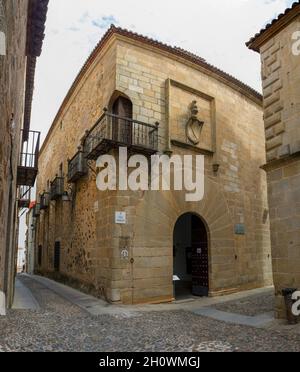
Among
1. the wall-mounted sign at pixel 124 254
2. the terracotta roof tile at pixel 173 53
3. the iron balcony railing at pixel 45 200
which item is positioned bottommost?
the wall-mounted sign at pixel 124 254

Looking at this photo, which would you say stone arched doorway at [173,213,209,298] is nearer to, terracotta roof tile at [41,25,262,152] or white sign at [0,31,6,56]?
terracotta roof tile at [41,25,262,152]

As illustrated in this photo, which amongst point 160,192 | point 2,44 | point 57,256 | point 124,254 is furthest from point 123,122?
point 57,256

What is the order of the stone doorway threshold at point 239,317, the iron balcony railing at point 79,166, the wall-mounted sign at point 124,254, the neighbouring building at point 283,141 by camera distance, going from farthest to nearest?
the iron balcony railing at point 79,166 → the wall-mounted sign at point 124,254 → the neighbouring building at point 283,141 → the stone doorway threshold at point 239,317

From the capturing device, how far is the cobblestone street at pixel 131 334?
4.08 metres

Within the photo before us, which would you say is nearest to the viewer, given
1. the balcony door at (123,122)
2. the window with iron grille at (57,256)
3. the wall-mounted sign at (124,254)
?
the wall-mounted sign at (124,254)

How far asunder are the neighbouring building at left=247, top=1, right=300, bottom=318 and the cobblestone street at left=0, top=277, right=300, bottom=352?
1488 mm

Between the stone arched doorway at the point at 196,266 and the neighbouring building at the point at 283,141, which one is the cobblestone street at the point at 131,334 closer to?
A: the neighbouring building at the point at 283,141

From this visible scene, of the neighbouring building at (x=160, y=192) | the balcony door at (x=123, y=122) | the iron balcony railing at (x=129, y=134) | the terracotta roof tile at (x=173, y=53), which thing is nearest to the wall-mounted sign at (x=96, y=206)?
the neighbouring building at (x=160, y=192)

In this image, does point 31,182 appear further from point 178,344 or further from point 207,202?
point 178,344

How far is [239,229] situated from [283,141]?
173 inches

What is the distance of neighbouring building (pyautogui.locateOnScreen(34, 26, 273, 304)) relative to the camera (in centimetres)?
796

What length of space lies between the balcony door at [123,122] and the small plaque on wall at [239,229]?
432 centimetres

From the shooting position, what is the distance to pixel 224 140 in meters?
10.3
